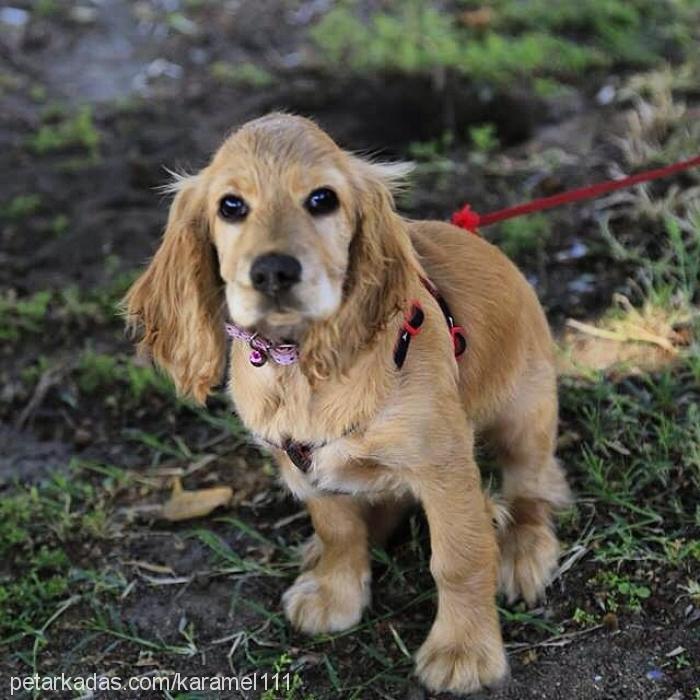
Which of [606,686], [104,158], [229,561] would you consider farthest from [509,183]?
[606,686]

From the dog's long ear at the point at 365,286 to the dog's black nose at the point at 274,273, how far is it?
28cm

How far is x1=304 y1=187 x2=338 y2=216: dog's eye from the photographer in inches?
102

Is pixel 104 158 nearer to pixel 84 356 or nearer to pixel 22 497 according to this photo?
pixel 84 356

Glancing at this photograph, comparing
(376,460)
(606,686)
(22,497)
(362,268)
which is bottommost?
(22,497)

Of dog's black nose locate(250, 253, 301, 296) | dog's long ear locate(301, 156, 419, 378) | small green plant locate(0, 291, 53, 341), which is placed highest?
dog's black nose locate(250, 253, 301, 296)

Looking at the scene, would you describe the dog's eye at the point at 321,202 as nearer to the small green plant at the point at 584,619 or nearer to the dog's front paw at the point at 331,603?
the dog's front paw at the point at 331,603

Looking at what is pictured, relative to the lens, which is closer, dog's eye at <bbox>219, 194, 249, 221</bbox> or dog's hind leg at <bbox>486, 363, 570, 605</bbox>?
dog's eye at <bbox>219, 194, 249, 221</bbox>

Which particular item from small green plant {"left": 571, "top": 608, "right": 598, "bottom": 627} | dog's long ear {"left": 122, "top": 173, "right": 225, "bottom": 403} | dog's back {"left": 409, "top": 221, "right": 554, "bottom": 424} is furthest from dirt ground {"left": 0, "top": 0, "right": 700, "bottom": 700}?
dog's long ear {"left": 122, "top": 173, "right": 225, "bottom": 403}

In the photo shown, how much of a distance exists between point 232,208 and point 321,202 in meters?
0.21

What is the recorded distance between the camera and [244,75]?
6590 mm

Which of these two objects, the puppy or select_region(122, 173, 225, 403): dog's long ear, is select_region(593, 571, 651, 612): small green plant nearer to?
the puppy

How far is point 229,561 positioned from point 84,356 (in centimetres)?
133

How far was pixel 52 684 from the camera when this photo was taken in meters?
3.23

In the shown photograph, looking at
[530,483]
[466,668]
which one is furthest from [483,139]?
[466,668]
